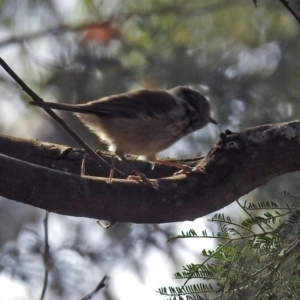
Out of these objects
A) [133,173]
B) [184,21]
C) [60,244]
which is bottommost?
[133,173]

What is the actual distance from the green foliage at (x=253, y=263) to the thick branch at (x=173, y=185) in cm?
18

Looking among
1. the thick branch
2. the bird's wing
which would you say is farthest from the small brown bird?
the thick branch

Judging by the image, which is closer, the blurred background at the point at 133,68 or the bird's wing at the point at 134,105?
the bird's wing at the point at 134,105

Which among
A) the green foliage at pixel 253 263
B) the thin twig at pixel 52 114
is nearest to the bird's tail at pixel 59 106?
the thin twig at pixel 52 114

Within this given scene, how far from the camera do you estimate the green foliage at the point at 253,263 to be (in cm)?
298

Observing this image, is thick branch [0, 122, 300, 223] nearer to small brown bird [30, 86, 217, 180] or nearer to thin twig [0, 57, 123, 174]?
thin twig [0, 57, 123, 174]

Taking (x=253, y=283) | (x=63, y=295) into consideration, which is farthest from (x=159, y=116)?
(x=63, y=295)

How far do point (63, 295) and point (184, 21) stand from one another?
2.81 m

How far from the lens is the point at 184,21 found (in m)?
6.99

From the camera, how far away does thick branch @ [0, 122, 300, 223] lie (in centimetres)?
263

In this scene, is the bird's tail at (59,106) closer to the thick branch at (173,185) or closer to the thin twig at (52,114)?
the thin twig at (52,114)

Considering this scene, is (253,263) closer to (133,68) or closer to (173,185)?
(173,185)

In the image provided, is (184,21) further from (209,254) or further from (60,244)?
(209,254)

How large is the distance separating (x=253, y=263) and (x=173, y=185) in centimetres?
50
